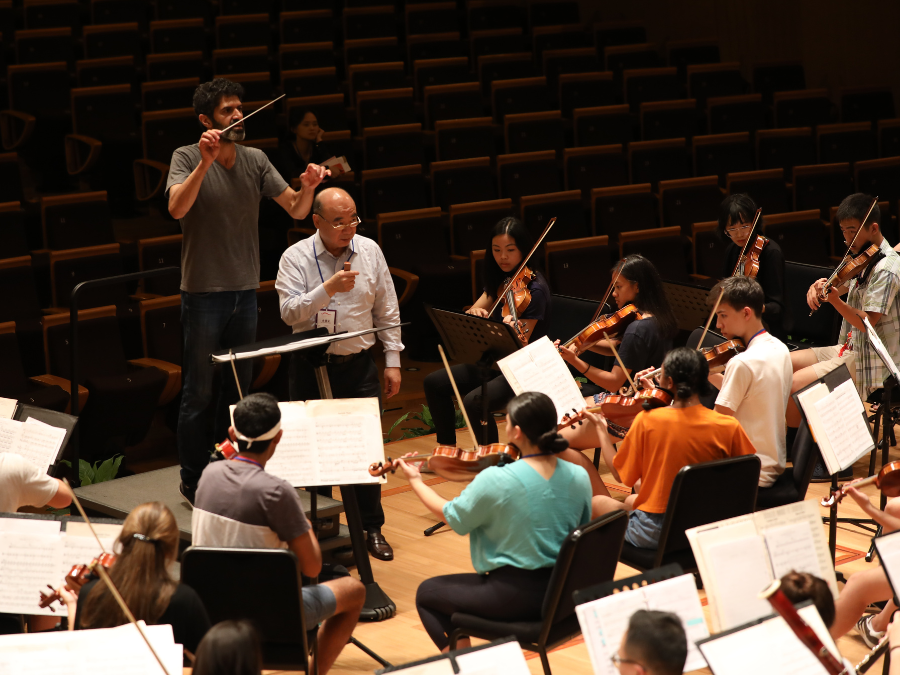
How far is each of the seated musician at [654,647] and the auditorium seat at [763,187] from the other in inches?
222

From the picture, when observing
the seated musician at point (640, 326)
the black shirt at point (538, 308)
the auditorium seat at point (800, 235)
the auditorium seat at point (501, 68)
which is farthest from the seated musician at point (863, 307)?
the auditorium seat at point (501, 68)

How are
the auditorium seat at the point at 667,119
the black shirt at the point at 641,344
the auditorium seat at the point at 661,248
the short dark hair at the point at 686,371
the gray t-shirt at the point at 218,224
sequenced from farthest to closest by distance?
the auditorium seat at the point at 667,119, the auditorium seat at the point at 661,248, the black shirt at the point at 641,344, the gray t-shirt at the point at 218,224, the short dark hair at the point at 686,371

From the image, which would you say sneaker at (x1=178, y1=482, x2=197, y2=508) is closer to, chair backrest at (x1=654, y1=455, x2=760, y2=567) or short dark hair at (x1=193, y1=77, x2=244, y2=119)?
short dark hair at (x1=193, y1=77, x2=244, y2=119)

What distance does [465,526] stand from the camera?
2.77m

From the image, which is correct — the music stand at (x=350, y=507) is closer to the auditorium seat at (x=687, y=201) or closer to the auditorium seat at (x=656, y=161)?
the auditorium seat at (x=687, y=201)

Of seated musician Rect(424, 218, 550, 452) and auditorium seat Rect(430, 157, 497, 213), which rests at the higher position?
auditorium seat Rect(430, 157, 497, 213)

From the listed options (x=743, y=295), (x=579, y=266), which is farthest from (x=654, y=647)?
(x=579, y=266)

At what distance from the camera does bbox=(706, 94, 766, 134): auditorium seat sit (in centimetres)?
823

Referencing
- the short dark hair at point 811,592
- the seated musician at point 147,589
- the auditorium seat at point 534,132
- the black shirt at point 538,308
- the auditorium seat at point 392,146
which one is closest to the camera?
the short dark hair at point 811,592

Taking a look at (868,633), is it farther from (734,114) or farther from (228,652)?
(734,114)

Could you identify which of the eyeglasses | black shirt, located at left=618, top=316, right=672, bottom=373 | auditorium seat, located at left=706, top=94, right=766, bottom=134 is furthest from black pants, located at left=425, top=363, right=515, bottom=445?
auditorium seat, located at left=706, top=94, right=766, bottom=134

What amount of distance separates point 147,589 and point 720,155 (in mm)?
6199

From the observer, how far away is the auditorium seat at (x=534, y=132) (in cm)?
755

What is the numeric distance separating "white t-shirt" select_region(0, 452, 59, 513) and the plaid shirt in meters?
3.63
